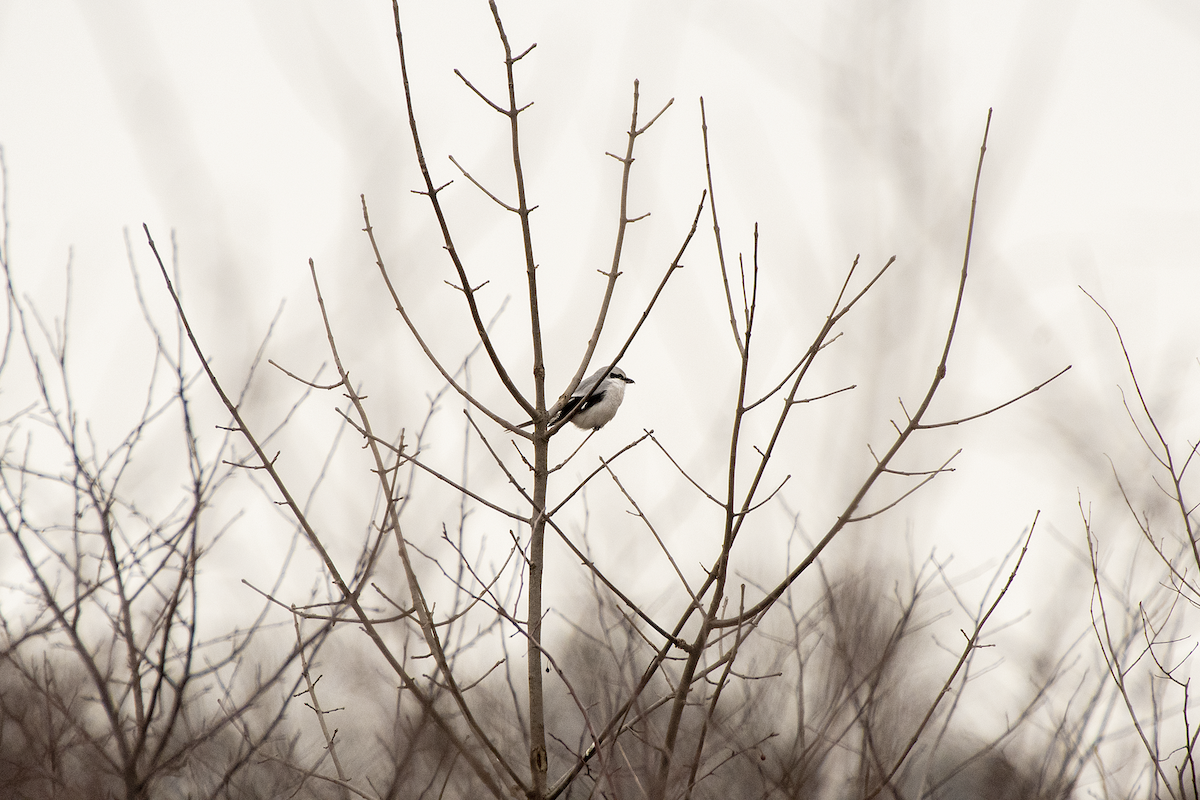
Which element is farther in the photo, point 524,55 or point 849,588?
point 849,588

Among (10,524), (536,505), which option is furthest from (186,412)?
(536,505)

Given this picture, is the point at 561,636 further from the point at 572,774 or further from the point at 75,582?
the point at 572,774

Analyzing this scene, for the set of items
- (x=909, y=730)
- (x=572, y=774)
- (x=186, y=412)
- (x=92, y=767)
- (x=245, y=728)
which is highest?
(x=909, y=730)

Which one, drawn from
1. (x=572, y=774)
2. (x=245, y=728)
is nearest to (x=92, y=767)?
(x=245, y=728)

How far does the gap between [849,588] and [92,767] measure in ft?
10.5

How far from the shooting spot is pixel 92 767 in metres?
3.61

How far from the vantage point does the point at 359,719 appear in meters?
8.34

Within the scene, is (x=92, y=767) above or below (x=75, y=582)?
below

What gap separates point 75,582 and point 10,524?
0.31 m

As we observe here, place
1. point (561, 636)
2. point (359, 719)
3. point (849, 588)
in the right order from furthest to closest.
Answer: point (359, 719), point (561, 636), point (849, 588)

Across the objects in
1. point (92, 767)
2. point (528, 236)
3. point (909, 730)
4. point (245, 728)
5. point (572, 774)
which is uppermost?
point (909, 730)

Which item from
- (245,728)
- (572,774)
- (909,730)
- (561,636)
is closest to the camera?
(572,774)

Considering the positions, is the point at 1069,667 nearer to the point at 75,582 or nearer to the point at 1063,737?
the point at 1063,737

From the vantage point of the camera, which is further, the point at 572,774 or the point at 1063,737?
the point at 1063,737
